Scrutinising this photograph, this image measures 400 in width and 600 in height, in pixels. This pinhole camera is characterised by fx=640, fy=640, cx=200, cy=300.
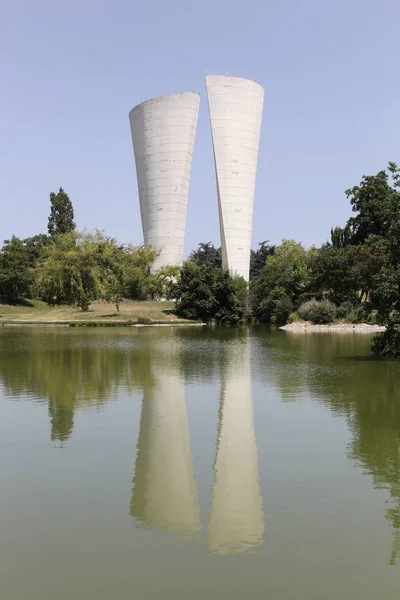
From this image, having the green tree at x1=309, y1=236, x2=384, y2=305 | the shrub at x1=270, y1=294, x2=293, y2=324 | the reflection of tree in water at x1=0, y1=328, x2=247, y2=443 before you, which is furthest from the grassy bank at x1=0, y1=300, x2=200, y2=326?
the reflection of tree in water at x1=0, y1=328, x2=247, y2=443

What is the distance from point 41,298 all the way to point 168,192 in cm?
1386

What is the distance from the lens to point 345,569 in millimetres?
4250

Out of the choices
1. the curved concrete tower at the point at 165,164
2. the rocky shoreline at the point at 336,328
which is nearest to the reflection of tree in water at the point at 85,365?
the rocky shoreline at the point at 336,328

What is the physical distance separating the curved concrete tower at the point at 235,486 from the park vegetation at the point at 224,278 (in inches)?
798

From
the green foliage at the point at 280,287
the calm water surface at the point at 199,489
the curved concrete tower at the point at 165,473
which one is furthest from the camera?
the green foliage at the point at 280,287

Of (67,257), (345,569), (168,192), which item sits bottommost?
(345,569)

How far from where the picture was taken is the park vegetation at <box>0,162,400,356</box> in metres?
33.8

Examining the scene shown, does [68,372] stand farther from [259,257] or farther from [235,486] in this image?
[259,257]

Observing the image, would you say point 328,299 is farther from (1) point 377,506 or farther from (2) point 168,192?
(1) point 377,506

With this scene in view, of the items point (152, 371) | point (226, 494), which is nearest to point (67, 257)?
point (152, 371)

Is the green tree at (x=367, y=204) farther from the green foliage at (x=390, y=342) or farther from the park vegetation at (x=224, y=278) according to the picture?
the green foliage at (x=390, y=342)

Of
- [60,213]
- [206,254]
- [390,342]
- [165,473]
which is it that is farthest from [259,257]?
[165,473]

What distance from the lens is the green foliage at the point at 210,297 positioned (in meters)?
39.1

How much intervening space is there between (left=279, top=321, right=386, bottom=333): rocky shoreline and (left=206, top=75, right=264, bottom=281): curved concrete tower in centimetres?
1960
